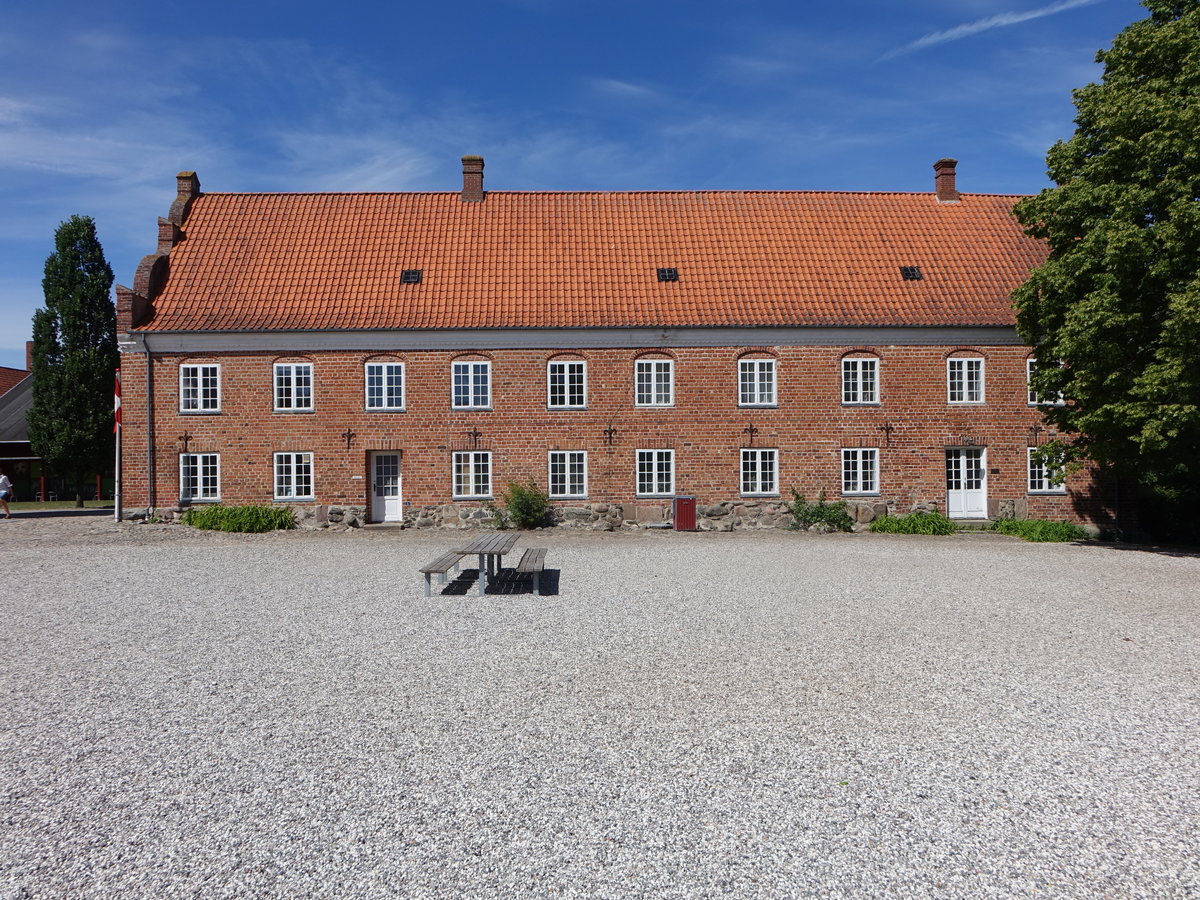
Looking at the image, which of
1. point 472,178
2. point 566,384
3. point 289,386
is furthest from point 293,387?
point 472,178

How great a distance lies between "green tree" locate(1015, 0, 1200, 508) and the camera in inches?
620

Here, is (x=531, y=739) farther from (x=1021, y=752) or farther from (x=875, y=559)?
(x=875, y=559)

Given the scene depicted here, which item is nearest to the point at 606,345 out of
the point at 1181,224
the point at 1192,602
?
the point at 1181,224

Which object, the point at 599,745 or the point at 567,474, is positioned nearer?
the point at 599,745

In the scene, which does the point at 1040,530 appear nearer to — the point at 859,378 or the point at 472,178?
the point at 859,378

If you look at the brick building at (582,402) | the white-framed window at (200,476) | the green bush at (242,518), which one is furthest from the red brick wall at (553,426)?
the green bush at (242,518)

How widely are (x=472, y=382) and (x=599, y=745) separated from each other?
693 inches

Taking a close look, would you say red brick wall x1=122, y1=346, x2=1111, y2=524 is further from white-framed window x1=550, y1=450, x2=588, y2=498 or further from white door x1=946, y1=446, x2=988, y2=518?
white door x1=946, y1=446, x2=988, y2=518

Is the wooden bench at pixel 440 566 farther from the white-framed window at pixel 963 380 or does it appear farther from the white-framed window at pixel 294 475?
the white-framed window at pixel 963 380

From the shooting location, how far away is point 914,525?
2192 centimetres

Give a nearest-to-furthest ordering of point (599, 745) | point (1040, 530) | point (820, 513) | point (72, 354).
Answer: point (599, 745)
point (1040, 530)
point (820, 513)
point (72, 354)

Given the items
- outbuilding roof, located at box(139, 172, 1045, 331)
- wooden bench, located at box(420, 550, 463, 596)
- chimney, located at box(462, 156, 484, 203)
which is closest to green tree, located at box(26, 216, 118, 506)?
outbuilding roof, located at box(139, 172, 1045, 331)

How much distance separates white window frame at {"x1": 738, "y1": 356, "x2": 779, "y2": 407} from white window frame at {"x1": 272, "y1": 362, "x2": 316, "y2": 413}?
11492 millimetres

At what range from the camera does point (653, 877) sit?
4.13 metres
